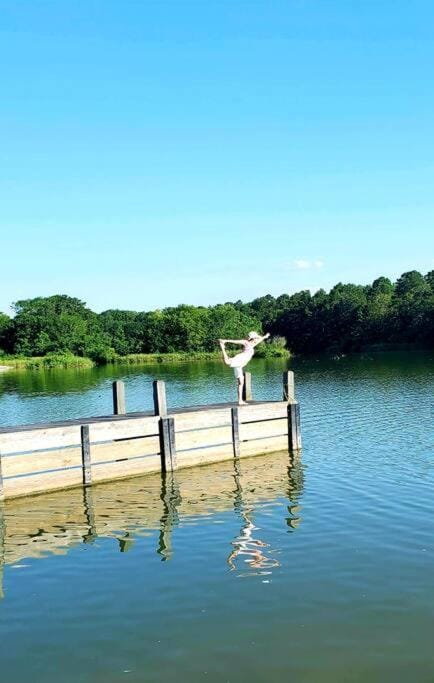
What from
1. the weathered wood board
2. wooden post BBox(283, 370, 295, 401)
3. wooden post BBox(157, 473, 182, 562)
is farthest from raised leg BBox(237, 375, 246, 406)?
wooden post BBox(157, 473, 182, 562)

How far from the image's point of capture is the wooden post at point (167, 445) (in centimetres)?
1828

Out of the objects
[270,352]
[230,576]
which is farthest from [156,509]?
[270,352]

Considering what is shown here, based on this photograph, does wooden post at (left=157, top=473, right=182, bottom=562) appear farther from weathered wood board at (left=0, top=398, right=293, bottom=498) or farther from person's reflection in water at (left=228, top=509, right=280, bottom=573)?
person's reflection in water at (left=228, top=509, right=280, bottom=573)

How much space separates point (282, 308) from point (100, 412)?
136695 millimetres

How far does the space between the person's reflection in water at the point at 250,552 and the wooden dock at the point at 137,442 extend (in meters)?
5.47

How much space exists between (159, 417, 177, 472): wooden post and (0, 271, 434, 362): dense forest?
90793 mm

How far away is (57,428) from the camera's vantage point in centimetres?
1636

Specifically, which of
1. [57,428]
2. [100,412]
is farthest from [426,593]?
[100,412]

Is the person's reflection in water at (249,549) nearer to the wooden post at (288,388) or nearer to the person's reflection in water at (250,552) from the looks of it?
the person's reflection in water at (250,552)

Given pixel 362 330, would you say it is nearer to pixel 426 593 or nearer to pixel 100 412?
pixel 100 412

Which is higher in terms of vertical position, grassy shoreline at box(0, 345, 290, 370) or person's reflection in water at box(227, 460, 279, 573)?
grassy shoreline at box(0, 345, 290, 370)

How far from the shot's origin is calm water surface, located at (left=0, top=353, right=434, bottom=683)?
7738 millimetres

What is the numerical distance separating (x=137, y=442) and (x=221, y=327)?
109m

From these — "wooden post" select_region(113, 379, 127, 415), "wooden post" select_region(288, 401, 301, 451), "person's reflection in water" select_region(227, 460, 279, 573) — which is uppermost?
Result: "wooden post" select_region(113, 379, 127, 415)
